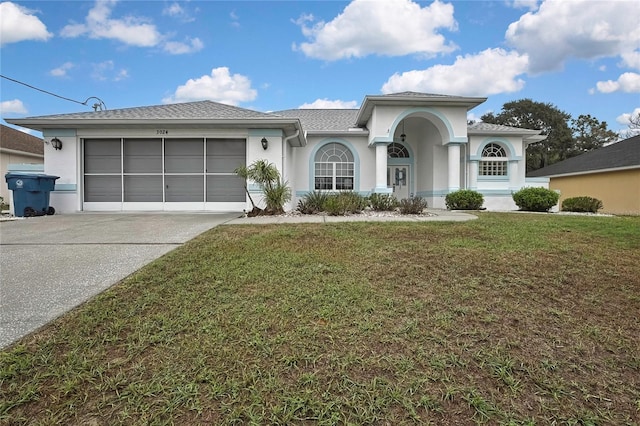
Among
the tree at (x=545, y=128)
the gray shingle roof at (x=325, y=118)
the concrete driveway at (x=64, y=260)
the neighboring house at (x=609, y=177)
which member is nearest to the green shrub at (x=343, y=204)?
the concrete driveway at (x=64, y=260)

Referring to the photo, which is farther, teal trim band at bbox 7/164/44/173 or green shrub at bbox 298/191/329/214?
teal trim band at bbox 7/164/44/173

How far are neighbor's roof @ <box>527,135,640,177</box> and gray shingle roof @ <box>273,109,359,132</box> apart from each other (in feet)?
45.5

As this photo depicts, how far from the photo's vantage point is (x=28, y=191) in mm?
10234

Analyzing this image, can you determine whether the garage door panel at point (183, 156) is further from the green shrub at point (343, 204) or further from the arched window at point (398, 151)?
the arched window at point (398, 151)

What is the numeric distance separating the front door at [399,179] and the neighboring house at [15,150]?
20342mm

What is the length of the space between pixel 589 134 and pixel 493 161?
102 ft

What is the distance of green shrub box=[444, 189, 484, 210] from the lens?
1329 cm

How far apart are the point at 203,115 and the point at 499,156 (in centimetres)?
1333

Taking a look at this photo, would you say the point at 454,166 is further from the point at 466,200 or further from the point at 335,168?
the point at 335,168

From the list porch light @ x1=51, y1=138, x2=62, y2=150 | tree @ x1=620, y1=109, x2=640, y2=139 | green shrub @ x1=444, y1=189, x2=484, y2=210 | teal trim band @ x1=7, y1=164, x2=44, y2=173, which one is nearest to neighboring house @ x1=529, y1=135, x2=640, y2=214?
green shrub @ x1=444, y1=189, x2=484, y2=210

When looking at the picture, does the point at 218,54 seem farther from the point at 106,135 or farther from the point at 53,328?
the point at 53,328

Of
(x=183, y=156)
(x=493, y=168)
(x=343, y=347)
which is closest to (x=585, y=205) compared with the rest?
(x=493, y=168)

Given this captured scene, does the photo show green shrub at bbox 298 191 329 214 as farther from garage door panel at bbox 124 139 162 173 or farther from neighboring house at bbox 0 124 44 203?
neighboring house at bbox 0 124 44 203

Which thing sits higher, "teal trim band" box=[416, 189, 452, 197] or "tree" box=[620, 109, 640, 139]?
"tree" box=[620, 109, 640, 139]
